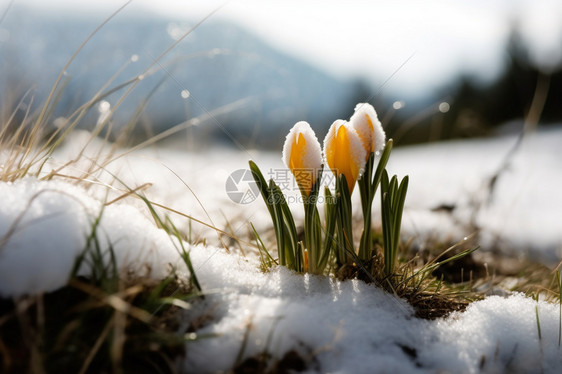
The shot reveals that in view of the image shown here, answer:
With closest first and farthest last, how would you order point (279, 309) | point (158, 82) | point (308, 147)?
1. point (279, 309)
2. point (308, 147)
3. point (158, 82)

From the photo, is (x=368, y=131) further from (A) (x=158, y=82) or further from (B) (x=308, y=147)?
(A) (x=158, y=82)

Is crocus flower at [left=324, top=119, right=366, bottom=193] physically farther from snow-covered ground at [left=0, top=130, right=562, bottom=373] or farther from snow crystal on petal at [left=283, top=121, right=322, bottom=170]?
snow-covered ground at [left=0, top=130, right=562, bottom=373]

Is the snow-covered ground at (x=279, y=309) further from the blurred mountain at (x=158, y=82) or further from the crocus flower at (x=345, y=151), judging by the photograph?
the blurred mountain at (x=158, y=82)

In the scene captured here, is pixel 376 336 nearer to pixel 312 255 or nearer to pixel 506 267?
pixel 312 255

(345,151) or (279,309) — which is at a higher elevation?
(345,151)

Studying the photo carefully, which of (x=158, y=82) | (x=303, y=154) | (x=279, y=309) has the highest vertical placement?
(x=158, y=82)

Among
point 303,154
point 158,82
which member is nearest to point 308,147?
point 303,154

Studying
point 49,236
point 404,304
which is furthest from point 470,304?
point 49,236

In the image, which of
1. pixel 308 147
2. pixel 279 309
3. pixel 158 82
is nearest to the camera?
pixel 279 309
